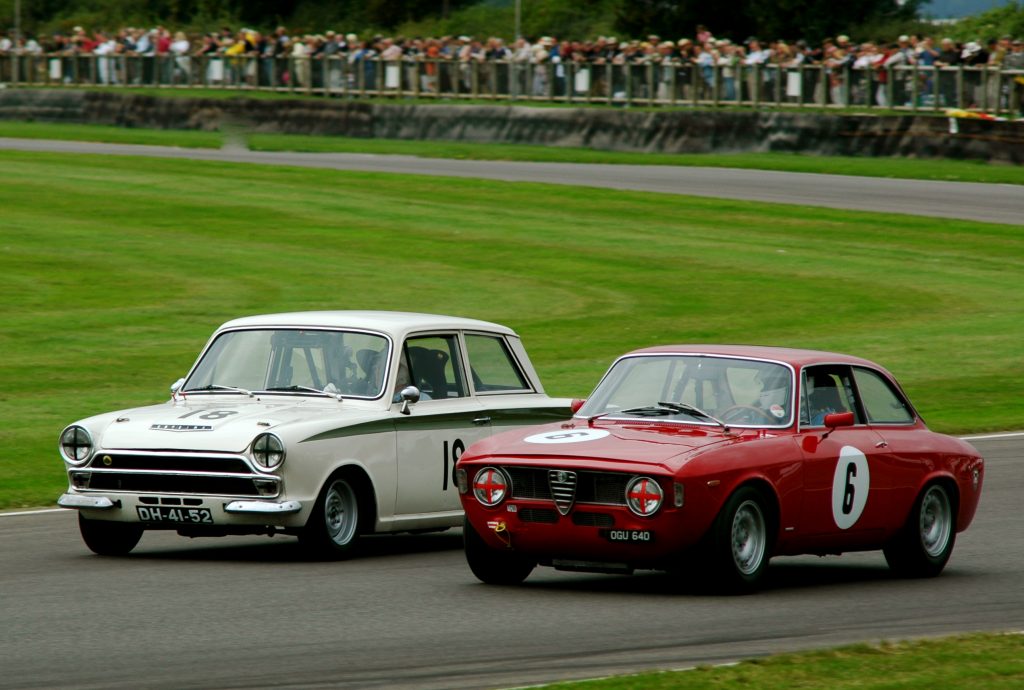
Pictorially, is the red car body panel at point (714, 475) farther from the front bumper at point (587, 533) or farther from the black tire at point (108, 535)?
the black tire at point (108, 535)

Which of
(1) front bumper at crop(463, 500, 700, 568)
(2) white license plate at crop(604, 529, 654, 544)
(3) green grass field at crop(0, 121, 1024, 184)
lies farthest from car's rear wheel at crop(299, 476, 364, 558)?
(3) green grass field at crop(0, 121, 1024, 184)

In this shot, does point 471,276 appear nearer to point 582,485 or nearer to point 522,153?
point 522,153

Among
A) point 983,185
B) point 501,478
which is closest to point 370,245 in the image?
point 983,185

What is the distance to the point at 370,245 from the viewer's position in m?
29.4

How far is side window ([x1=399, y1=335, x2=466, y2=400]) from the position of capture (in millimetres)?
11344

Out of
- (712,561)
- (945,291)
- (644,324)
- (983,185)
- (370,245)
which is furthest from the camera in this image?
(983,185)

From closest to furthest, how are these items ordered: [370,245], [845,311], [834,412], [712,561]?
[712,561] < [834,412] < [845,311] < [370,245]

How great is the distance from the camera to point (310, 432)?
10156mm

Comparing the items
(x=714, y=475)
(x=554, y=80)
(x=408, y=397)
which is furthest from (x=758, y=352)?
(x=554, y=80)

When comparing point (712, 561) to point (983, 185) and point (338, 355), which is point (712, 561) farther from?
point (983, 185)

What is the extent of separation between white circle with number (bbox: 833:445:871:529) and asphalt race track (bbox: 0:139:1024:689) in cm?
39

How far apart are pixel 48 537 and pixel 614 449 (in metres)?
4.14

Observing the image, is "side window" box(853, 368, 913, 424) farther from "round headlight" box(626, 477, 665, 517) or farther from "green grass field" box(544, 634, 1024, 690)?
"green grass field" box(544, 634, 1024, 690)

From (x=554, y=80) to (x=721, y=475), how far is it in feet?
124
